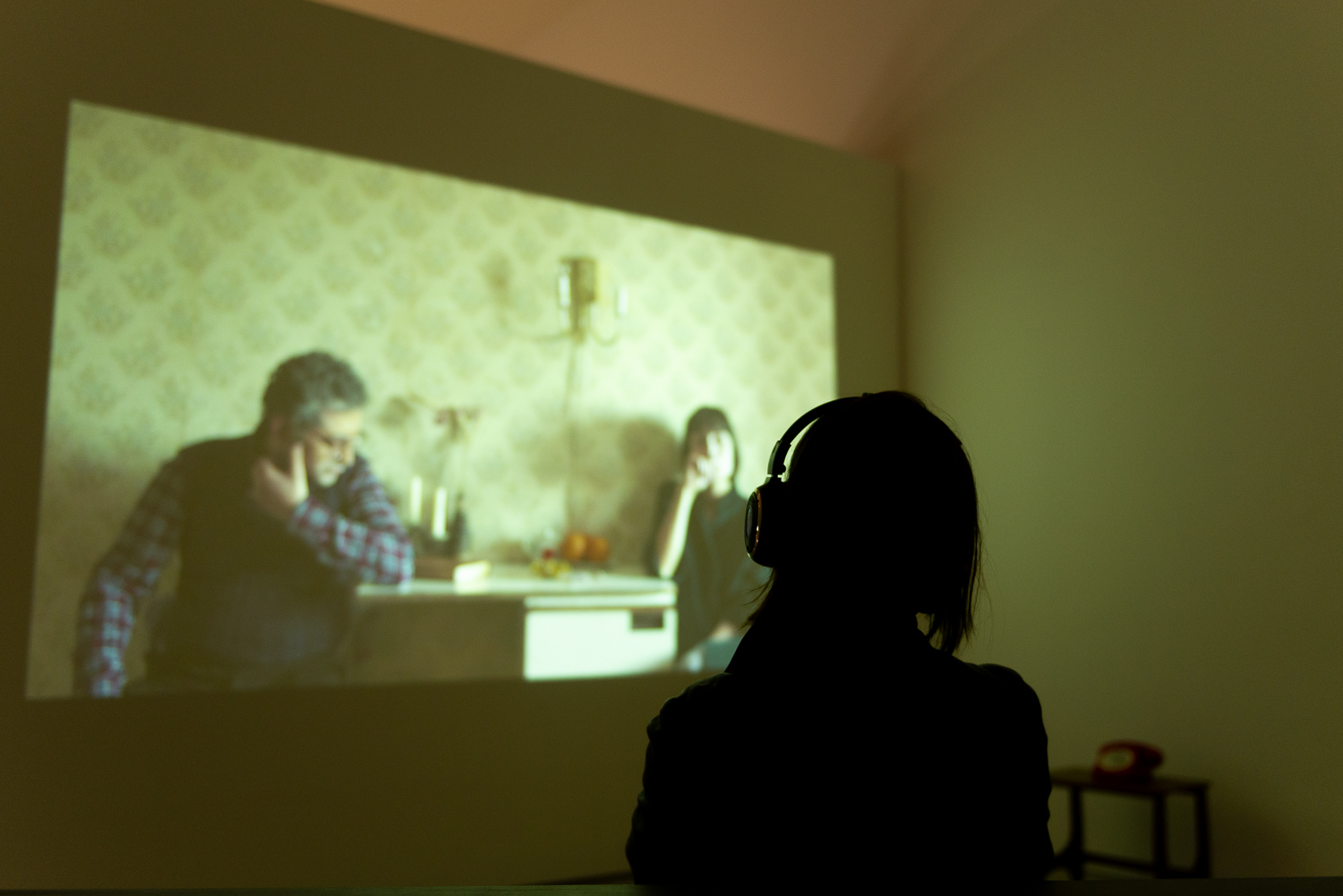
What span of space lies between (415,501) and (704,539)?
3.81 ft

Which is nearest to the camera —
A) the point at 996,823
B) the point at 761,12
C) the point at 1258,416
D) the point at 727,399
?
the point at 996,823

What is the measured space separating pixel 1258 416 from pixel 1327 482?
11.7 inches

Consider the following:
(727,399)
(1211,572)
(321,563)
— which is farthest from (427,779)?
(1211,572)

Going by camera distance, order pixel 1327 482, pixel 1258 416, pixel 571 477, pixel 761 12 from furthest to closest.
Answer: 1. pixel 761 12
2. pixel 571 477
3. pixel 1258 416
4. pixel 1327 482

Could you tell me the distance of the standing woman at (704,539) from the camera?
3902 mm

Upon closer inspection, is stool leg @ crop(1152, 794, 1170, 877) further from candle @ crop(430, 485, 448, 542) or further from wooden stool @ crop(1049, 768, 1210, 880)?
candle @ crop(430, 485, 448, 542)

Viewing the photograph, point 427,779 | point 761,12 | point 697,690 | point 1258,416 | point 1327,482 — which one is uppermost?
point 761,12

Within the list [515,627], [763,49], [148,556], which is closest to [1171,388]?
[515,627]

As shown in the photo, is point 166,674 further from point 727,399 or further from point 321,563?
point 727,399

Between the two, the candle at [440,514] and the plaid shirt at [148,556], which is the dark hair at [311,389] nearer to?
the plaid shirt at [148,556]

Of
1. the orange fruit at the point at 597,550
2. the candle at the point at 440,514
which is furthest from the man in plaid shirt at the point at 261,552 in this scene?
the orange fruit at the point at 597,550

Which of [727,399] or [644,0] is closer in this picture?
[727,399]

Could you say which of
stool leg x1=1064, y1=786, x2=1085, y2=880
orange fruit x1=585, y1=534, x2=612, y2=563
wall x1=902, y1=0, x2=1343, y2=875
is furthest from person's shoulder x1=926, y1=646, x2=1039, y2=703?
orange fruit x1=585, y1=534, x2=612, y2=563

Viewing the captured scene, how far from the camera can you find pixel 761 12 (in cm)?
475
